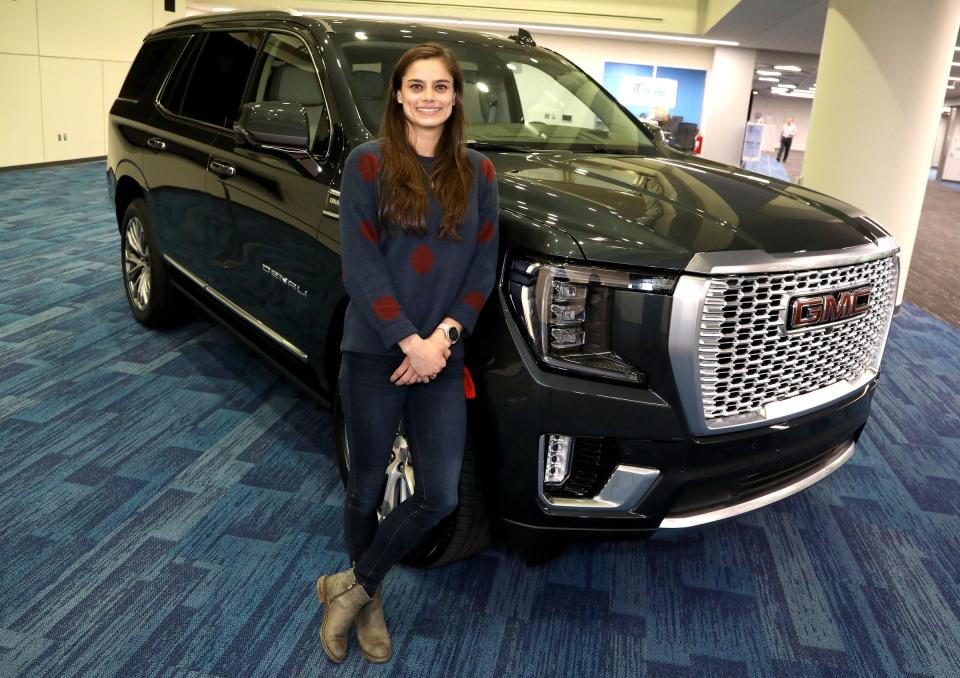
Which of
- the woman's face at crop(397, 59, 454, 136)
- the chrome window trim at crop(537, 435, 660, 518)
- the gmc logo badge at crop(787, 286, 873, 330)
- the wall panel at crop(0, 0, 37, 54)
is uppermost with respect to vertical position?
the wall panel at crop(0, 0, 37, 54)

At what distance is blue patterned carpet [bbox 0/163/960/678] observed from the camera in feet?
6.56

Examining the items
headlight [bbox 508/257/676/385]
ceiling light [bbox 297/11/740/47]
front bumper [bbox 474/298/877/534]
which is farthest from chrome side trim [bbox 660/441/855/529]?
ceiling light [bbox 297/11/740/47]

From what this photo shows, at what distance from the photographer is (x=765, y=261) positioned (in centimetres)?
179

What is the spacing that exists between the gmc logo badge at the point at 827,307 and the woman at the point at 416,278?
730 millimetres

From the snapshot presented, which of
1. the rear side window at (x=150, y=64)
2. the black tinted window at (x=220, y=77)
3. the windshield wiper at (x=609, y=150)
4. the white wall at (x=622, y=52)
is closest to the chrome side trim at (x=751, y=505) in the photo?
the windshield wiper at (x=609, y=150)

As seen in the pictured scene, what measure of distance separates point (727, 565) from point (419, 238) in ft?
4.84

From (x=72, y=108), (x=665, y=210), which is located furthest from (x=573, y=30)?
(x=665, y=210)

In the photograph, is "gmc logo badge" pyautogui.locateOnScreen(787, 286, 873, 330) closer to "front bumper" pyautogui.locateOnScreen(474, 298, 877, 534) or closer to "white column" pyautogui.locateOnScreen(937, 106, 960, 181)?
"front bumper" pyautogui.locateOnScreen(474, 298, 877, 534)

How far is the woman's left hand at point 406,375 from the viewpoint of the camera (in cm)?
176

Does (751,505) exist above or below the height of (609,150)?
below

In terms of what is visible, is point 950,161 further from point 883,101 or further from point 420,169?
point 420,169

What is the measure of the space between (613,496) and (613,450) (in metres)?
0.11

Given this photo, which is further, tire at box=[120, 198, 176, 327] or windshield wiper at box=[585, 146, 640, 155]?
tire at box=[120, 198, 176, 327]

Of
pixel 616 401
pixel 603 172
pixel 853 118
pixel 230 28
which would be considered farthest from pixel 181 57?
pixel 853 118
